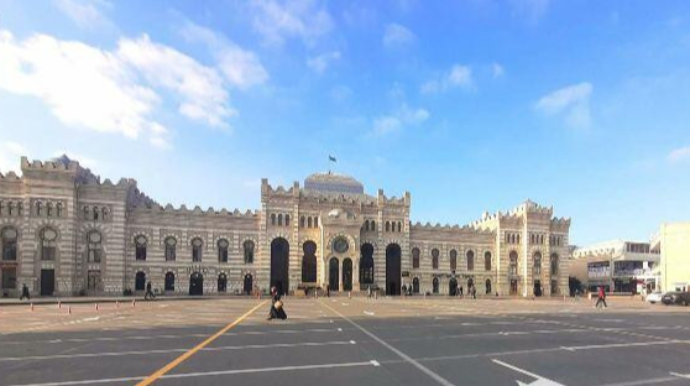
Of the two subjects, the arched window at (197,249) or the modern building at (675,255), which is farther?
the modern building at (675,255)

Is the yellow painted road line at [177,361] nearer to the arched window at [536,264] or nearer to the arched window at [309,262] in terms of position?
the arched window at [309,262]

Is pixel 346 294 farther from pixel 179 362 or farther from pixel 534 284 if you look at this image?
pixel 179 362

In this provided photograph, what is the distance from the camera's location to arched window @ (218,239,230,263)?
231 feet

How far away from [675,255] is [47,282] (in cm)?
7374

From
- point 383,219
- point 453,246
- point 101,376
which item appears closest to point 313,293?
point 383,219

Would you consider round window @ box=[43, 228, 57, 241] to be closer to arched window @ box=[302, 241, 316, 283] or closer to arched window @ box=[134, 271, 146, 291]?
arched window @ box=[134, 271, 146, 291]

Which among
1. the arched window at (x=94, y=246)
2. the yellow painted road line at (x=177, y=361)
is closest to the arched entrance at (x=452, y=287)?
the arched window at (x=94, y=246)

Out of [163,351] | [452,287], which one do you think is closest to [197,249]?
[452,287]

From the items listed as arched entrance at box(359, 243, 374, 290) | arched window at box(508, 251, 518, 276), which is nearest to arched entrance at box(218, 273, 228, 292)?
arched entrance at box(359, 243, 374, 290)

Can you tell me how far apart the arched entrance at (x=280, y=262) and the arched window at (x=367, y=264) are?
33.5 feet

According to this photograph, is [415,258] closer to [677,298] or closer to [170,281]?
[170,281]

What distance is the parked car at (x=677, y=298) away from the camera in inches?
2020

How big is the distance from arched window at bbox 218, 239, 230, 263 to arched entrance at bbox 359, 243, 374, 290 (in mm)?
17859

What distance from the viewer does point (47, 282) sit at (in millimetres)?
60594
